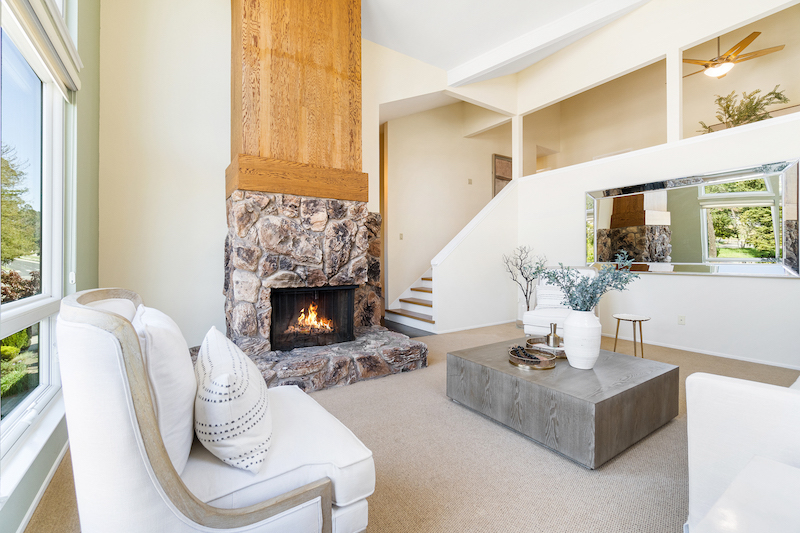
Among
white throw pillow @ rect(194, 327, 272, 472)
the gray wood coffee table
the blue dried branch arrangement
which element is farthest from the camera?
the blue dried branch arrangement

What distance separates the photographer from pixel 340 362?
10.2 ft

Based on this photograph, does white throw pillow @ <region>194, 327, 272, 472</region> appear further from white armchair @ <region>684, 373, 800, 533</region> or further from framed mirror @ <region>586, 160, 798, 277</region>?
framed mirror @ <region>586, 160, 798, 277</region>

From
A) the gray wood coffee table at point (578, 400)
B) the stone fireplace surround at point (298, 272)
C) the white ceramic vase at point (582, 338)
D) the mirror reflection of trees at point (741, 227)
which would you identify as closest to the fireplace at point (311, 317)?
the stone fireplace surround at point (298, 272)

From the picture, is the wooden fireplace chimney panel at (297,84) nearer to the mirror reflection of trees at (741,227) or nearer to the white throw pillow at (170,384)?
the white throw pillow at (170,384)

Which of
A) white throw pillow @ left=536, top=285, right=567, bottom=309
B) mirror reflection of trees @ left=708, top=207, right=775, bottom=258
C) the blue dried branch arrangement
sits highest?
mirror reflection of trees @ left=708, top=207, right=775, bottom=258

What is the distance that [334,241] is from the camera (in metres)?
3.51

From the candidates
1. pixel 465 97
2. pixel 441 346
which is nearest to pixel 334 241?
pixel 441 346

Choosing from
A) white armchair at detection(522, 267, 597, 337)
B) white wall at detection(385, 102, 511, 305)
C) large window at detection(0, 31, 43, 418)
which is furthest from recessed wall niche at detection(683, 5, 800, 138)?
large window at detection(0, 31, 43, 418)

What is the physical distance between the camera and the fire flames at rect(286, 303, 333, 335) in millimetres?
3469

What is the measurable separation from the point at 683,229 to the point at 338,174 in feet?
13.0

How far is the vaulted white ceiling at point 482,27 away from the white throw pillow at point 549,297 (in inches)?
117

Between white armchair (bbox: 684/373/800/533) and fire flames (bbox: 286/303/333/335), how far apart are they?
9.44ft

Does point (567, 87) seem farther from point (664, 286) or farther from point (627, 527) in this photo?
point (627, 527)

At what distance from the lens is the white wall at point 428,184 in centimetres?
Answer: 617
